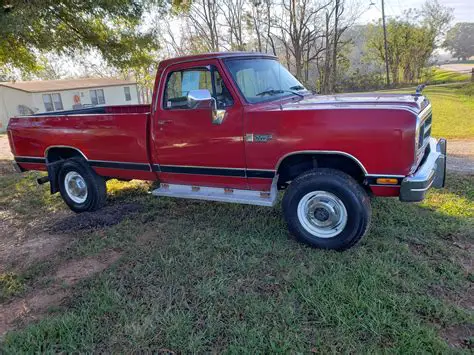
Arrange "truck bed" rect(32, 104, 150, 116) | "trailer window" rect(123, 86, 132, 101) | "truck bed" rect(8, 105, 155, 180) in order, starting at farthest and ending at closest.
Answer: "trailer window" rect(123, 86, 132, 101) → "truck bed" rect(32, 104, 150, 116) → "truck bed" rect(8, 105, 155, 180)

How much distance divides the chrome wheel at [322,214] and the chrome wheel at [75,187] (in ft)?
11.9

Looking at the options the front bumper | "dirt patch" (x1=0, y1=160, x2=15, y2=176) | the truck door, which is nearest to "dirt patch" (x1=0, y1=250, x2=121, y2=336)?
the truck door

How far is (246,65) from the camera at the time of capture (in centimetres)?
453

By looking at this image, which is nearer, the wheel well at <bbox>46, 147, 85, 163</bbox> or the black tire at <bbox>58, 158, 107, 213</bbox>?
the black tire at <bbox>58, 158, 107, 213</bbox>

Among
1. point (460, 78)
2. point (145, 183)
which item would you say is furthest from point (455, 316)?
point (460, 78)

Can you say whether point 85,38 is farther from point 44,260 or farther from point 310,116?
point 310,116

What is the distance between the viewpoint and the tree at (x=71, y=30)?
7.87 meters

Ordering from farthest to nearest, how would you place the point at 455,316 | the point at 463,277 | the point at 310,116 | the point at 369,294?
the point at 310,116, the point at 463,277, the point at 369,294, the point at 455,316

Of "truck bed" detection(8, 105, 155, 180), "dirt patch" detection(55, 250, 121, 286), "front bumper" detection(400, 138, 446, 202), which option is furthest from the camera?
"truck bed" detection(8, 105, 155, 180)

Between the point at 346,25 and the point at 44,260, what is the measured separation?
24313 millimetres

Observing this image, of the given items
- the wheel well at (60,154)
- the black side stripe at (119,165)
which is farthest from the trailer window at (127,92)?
the black side stripe at (119,165)

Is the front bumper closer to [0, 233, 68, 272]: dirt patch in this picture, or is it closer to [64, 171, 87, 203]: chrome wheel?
[0, 233, 68, 272]: dirt patch

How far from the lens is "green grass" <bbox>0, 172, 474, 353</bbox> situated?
273 centimetres

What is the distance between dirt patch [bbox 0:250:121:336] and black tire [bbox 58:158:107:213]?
1578 millimetres
